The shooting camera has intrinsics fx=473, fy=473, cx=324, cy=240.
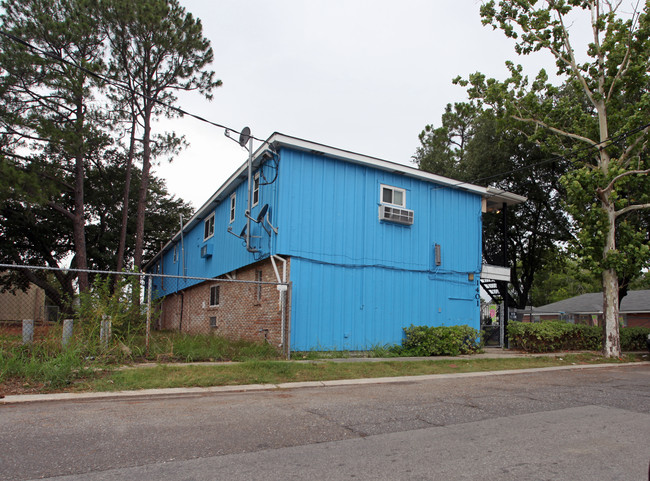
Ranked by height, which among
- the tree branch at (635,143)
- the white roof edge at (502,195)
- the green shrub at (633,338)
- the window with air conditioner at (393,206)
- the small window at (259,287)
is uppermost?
the tree branch at (635,143)

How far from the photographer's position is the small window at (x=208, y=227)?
1952cm

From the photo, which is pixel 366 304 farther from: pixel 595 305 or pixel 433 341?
pixel 595 305

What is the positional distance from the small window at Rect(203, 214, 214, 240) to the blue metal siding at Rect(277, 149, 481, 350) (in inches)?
297

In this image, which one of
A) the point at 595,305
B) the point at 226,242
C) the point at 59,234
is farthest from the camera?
the point at 595,305

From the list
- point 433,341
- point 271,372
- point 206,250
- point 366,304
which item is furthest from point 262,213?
point 206,250

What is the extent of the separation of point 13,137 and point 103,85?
482 centimetres

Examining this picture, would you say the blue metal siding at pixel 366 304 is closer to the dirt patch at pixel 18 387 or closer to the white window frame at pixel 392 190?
the white window frame at pixel 392 190

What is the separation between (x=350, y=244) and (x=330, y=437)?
8.89m

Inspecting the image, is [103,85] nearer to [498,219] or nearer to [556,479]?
[498,219]

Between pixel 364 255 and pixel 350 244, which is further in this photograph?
pixel 364 255

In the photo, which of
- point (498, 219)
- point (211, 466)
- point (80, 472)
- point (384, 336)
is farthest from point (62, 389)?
point (498, 219)

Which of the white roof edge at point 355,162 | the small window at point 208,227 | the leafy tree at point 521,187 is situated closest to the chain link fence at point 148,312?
the small window at point 208,227

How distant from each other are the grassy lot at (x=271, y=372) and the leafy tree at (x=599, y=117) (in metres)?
4.90

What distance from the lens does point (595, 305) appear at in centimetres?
3666
